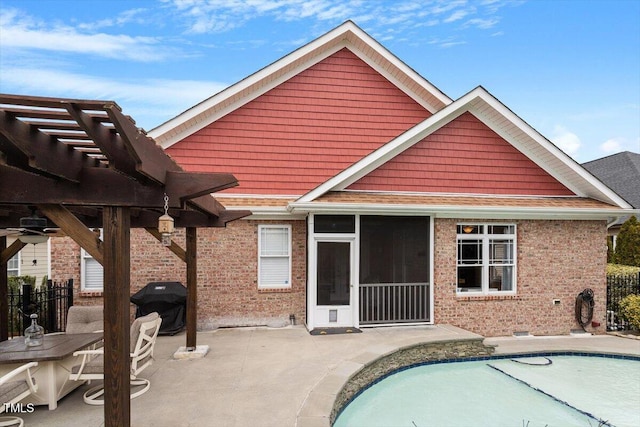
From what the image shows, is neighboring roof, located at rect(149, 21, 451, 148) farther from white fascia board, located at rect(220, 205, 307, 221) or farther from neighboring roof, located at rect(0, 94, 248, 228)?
neighboring roof, located at rect(0, 94, 248, 228)

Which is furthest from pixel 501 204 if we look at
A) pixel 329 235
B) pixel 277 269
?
pixel 277 269

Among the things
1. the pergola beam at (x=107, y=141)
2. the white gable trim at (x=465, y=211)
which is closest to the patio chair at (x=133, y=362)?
the pergola beam at (x=107, y=141)

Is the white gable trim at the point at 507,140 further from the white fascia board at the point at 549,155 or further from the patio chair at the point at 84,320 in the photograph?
the patio chair at the point at 84,320

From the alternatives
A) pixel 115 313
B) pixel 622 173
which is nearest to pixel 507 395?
pixel 115 313

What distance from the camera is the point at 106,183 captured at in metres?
3.71

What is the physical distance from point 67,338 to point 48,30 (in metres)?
11.2

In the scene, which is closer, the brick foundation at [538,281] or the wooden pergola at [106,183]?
Result: the wooden pergola at [106,183]

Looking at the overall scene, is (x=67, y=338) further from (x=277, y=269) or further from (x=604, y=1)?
(x=604, y=1)

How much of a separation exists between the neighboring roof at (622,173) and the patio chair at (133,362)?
22.7 m

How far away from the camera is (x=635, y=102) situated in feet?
77.5

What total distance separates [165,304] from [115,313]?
17.7ft

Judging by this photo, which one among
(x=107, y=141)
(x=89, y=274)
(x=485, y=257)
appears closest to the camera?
(x=107, y=141)

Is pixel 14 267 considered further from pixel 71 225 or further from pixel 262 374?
pixel 71 225

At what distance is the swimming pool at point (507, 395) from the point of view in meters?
5.77
